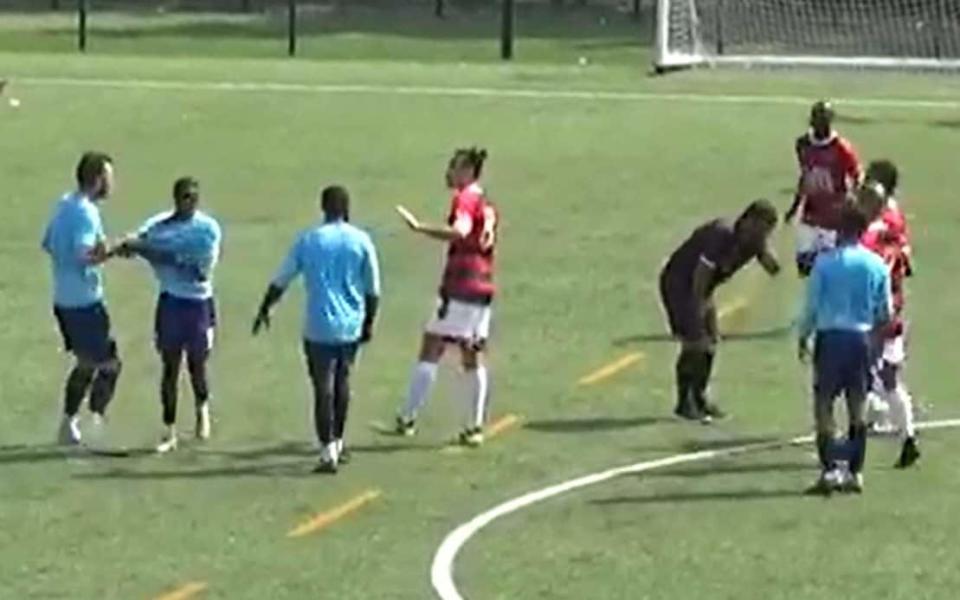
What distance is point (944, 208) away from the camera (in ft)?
111

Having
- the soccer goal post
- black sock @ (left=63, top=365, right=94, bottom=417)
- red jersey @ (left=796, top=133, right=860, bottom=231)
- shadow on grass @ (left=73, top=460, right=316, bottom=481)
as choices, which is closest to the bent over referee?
shadow on grass @ (left=73, top=460, right=316, bottom=481)

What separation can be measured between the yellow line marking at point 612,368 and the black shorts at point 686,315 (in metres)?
1.50

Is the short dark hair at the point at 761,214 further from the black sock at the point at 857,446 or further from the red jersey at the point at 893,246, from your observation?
the black sock at the point at 857,446

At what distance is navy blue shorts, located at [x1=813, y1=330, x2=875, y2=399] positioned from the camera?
18.4 metres

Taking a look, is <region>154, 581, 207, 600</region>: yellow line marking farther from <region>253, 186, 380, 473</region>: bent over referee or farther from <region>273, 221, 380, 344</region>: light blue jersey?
<region>273, 221, 380, 344</region>: light blue jersey

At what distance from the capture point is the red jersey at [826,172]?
25.2 metres

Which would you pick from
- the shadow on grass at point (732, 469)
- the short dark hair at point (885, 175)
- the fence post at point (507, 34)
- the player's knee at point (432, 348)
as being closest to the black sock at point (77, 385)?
the player's knee at point (432, 348)

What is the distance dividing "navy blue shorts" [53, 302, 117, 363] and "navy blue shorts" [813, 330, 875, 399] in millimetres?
4732

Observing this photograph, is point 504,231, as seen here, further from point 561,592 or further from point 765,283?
point 561,592

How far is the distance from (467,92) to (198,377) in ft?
80.8

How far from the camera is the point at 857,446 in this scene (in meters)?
18.7

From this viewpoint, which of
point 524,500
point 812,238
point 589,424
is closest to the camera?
point 524,500

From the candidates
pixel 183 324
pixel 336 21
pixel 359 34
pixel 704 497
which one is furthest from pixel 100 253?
pixel 336 21

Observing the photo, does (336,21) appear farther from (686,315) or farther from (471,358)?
Answer: (471,358)
